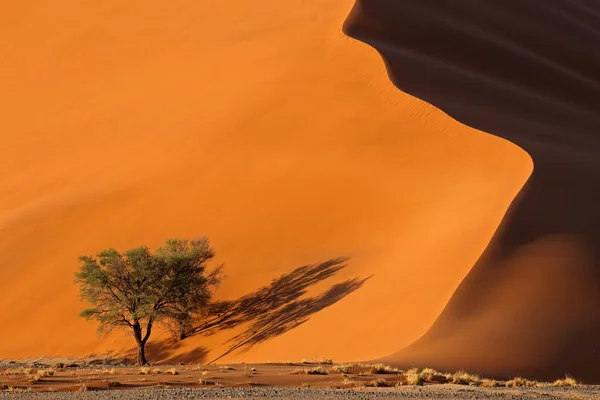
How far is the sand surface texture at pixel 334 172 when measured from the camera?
21594 mm

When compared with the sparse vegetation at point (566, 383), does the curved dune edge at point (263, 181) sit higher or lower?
higher

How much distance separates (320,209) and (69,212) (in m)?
8.55

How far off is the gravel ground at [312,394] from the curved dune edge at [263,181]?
14.5ft

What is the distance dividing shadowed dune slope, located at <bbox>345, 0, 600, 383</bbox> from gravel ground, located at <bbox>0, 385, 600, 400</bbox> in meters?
3.26

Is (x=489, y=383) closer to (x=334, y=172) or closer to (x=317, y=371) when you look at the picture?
(x=317, y=371)

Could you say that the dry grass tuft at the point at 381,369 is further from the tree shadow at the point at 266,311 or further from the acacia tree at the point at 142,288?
the acacia tree at the point at 142,288

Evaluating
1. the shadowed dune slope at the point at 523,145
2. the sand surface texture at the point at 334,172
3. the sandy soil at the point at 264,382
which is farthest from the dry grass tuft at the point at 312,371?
the sand surface texture at the point at 334,172

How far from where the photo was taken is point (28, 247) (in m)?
30.0

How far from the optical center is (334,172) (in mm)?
28531

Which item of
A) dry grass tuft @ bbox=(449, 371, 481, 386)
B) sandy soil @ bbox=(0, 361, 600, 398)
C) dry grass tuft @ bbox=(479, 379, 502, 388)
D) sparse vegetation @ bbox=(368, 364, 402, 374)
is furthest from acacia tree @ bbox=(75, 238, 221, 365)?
dry grass tuft @ bbox=(479, 379, 502, 388)

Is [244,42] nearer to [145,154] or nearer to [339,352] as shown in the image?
[145,154]

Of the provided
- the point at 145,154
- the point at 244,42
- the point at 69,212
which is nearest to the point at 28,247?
the point at 69,212

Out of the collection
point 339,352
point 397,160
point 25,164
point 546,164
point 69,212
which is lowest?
point 339,352

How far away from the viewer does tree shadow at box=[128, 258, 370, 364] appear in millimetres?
23625
